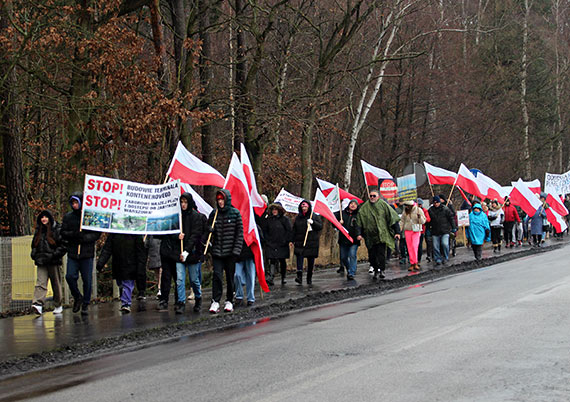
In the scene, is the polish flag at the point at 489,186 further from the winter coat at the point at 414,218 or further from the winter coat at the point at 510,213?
the winter coat at the point at 414,218

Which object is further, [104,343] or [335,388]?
[104,343]

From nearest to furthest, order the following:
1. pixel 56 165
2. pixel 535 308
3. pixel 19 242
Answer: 1. pixel 535 308
2. pixel 19 242
3. pixel 56 165

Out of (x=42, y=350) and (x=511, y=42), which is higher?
(x=511, y=42)

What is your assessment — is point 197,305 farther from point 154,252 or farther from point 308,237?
point 308,237

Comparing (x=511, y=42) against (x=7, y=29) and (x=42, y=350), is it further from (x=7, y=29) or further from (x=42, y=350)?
(x=42, y=350)

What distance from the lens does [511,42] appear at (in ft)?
164

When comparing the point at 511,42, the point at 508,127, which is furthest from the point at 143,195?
the point at 511,42

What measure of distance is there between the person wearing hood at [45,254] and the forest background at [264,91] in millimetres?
3033

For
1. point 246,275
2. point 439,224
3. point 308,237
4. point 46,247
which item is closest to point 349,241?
point 308,237

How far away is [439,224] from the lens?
22.2 metres

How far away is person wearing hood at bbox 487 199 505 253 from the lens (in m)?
28.3

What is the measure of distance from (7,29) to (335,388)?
1149cm

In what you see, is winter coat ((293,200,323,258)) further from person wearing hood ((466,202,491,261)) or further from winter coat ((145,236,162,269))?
person wearing hood ((466,202,491,261))

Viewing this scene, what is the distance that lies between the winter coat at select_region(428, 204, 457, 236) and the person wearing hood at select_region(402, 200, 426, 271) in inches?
57.9
